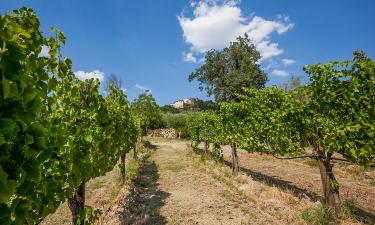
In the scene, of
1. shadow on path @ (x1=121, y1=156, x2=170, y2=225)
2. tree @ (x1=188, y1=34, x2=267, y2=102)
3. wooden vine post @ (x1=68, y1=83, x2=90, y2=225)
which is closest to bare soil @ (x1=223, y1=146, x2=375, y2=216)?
shadow on path @ (x1=121, y1=156, x2=170, y2=225)

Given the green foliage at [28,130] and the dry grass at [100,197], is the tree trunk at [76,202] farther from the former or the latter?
the dry grass at [100,197]

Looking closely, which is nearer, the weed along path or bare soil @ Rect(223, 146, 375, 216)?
the weed along path

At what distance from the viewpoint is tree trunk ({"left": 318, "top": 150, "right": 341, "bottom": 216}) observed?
9216 mm

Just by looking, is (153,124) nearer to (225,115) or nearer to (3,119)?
(225,115)

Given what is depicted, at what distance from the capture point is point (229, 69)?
44438mm

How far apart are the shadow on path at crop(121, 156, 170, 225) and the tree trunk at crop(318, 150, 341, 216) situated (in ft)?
16.0

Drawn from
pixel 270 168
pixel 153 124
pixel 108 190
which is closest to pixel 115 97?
pixel 108 190

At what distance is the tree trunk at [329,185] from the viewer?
363 inches

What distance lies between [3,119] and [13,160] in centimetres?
45

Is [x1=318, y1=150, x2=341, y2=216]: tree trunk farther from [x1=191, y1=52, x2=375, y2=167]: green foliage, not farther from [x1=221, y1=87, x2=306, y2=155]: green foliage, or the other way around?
[x1=221, y1=87, x2=306, y2=155]: green foliage

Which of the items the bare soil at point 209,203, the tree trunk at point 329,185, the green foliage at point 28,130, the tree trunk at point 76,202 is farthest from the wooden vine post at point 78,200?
the tree trunk at point 329,185

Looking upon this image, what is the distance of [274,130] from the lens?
34.0 feet

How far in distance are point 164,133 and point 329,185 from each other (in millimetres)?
44144

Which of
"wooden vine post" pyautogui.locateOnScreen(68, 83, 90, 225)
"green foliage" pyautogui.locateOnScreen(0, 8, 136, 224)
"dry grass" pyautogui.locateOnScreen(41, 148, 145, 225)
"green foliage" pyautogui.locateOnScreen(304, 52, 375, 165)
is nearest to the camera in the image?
"green foliage" pyautogui.locateOnScreen(0, 8, 136, 224)
